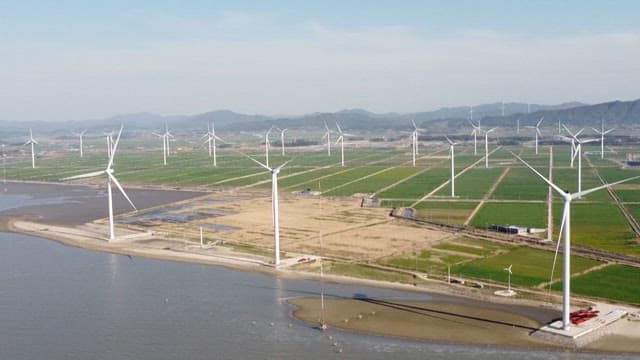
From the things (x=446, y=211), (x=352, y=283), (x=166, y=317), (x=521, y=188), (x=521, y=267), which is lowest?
(x=166, y=317)

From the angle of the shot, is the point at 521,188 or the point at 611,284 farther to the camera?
the point at 521,188

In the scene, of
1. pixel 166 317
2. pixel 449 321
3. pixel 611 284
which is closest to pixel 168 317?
pixel 166 317

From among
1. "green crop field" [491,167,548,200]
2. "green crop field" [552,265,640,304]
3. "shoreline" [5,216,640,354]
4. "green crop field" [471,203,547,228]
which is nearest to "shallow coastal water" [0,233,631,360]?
"shoreline" [5,216,640,354]

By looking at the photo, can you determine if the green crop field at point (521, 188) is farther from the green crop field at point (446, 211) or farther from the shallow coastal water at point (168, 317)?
the shallow coastal water at point (168, 317)

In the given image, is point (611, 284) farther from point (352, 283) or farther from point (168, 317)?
point (168, 317)

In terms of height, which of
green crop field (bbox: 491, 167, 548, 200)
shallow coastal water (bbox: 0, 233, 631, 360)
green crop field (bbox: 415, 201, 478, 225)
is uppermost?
green crop field (bbox: 491, 167, 548, 200)

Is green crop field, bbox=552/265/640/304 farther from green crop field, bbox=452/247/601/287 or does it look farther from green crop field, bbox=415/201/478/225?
green crop field, bbox=415/201/478/225

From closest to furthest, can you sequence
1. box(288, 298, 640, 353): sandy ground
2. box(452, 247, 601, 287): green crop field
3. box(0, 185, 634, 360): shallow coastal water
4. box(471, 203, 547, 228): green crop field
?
box(0, 185, 634, 360): shallow coastal water
box(288, 298, 640, 353): sandy ground
box(452, 247, 601, 287): green crop field
box(471, 203, 547, 228): green crop field
